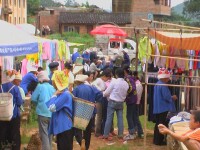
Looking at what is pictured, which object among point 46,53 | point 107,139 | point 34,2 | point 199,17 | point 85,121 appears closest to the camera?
point 85,121

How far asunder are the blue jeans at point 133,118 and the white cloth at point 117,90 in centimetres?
57

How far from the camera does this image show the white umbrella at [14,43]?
7996 mm

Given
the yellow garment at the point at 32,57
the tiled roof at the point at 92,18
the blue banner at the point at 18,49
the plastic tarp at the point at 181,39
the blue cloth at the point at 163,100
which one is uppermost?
the tiled roof at the point at 92,18

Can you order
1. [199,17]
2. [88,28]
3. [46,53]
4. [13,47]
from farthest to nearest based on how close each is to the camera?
1. [199,17]
2. [88,28]
3. [46,53]
4. [13,47]

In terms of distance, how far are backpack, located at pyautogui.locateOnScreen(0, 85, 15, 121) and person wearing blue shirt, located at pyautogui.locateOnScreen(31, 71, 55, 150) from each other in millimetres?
984

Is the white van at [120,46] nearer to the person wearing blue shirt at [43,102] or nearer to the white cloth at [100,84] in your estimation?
the white cloth at [100,84]

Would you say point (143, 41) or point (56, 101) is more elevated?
A: point (143, 41)

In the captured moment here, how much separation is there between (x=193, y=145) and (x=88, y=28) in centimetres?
5025

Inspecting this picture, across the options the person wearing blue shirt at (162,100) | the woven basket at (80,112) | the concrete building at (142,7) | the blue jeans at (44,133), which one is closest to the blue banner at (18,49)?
the woven basket at (80,112)

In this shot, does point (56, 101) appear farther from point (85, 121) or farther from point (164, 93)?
point (164, 93)

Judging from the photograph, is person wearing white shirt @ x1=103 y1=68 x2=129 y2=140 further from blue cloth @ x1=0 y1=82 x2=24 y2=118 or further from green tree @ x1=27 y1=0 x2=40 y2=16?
green tree @ x1=27 y1=0 x2=40 y2=16

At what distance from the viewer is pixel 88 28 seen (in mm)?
55719

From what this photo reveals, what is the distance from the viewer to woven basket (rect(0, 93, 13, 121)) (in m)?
8.35

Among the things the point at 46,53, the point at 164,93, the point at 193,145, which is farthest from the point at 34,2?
the point at 193,145
